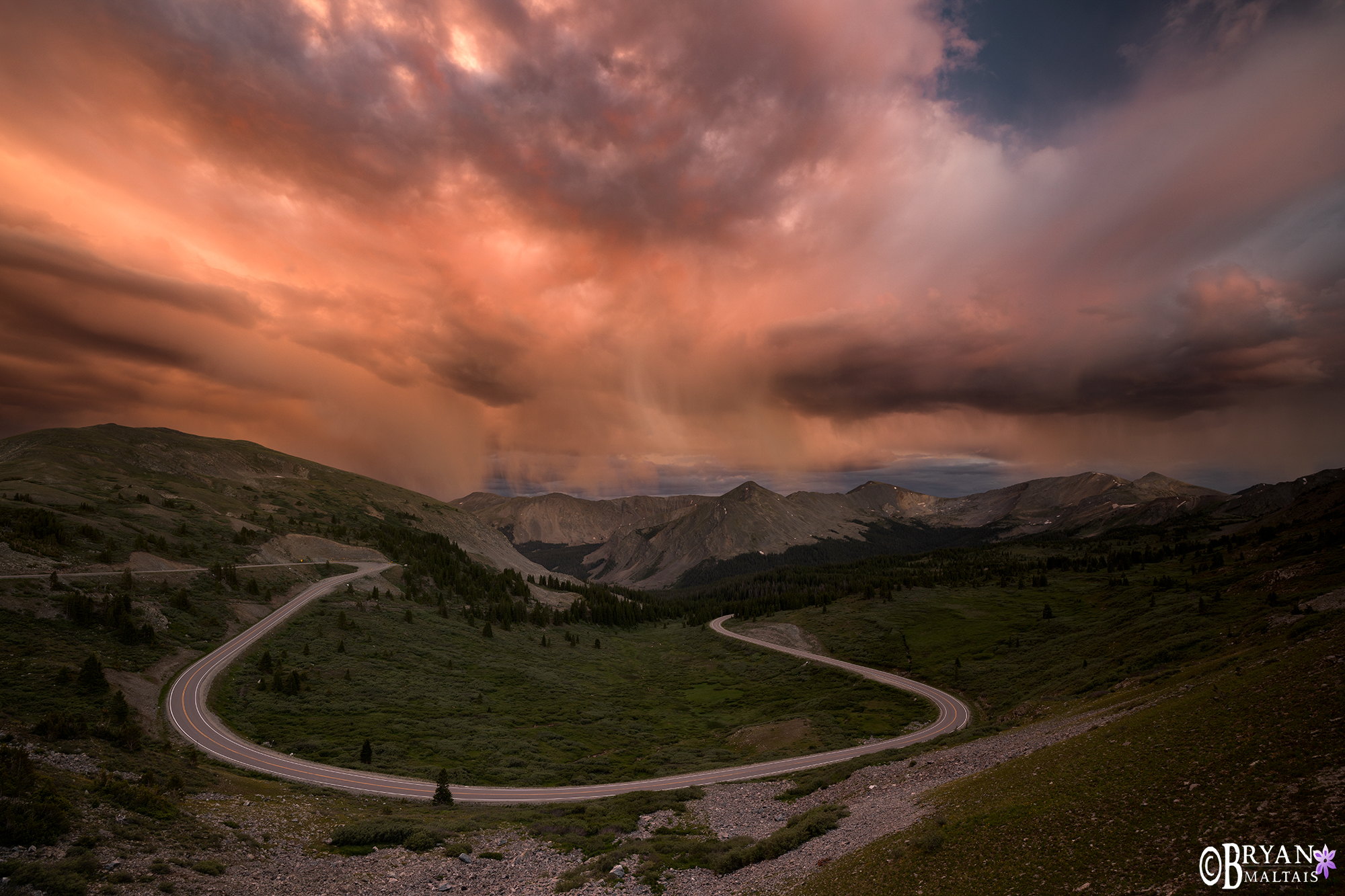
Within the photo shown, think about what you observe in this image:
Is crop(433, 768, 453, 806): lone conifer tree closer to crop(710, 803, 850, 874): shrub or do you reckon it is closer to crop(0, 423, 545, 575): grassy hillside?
crop(710, 803, 850, 874): shrub

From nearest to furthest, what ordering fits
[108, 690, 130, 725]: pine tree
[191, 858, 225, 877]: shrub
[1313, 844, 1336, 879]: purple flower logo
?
1. [1313, 844, 1336, 879]: purple flower logo
2. [191, 858, 225, 877]: shrub
3. [108, 690, 130, 725]: pine tree

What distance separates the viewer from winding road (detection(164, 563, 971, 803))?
48125 mm

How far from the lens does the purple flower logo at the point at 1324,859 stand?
37.1 feet

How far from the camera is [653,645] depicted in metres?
184

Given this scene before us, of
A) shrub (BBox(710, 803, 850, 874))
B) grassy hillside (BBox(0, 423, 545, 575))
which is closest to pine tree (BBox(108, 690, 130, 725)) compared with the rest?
shrub (BBox(710, 803, 850, 874))

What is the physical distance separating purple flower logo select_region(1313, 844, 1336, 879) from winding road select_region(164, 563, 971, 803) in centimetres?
4938

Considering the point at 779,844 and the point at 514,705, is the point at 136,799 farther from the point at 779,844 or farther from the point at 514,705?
the point at 514,705

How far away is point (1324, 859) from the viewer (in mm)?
11648

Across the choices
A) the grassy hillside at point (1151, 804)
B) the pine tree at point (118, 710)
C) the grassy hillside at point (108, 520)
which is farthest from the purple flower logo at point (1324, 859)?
the grassy hillside at point (108, 520)

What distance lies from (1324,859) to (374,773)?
218 ft

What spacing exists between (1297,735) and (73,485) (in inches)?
9520

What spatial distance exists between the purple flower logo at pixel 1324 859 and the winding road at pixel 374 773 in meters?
49.4

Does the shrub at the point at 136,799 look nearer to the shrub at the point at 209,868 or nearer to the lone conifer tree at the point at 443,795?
the shrub at the point at 209,868

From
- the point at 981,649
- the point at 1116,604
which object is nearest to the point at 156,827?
the point at 981,649
